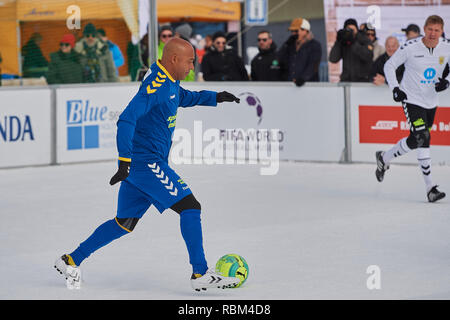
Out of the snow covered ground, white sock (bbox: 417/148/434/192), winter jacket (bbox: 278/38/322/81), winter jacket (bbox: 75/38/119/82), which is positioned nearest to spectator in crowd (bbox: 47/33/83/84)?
winter jacket (bbox: 75/38/119/82)

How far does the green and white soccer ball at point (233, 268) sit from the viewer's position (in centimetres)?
678

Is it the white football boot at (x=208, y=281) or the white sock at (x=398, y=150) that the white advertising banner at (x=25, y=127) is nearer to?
the white sock at (x=398, y=150)

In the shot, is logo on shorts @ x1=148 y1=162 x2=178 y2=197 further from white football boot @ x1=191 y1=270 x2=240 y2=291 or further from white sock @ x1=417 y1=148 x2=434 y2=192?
white sock @ x1=417 y1=148 x2=434 y2=192

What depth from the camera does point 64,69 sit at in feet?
50.1

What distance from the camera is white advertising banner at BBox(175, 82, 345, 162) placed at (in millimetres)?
14312

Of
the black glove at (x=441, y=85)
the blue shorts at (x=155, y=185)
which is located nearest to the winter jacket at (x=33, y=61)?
the black glove at (x=441, y=85)

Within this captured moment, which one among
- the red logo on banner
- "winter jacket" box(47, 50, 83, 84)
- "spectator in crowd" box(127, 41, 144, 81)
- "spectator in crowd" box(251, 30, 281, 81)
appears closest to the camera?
the red logo on banner

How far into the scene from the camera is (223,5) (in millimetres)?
22000

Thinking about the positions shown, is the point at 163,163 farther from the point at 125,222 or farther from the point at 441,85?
the point at 441,85

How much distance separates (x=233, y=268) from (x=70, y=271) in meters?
1.12

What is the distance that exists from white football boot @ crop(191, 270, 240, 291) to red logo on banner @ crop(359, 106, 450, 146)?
24.6ft

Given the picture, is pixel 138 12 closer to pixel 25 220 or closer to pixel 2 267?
pixel 25 220

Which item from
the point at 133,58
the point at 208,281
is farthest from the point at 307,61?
the point at 208,281
